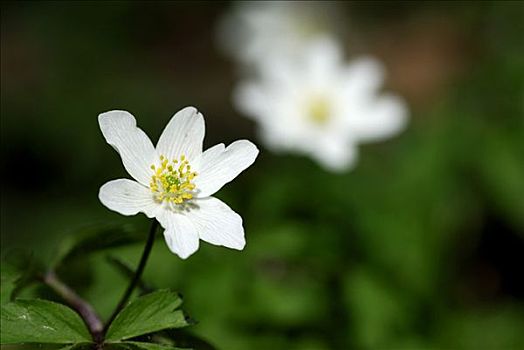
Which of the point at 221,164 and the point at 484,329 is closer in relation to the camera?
the point at 221,164

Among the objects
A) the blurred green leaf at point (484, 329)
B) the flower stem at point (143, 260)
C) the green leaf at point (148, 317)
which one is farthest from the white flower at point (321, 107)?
the green leaf at point (148, 317)

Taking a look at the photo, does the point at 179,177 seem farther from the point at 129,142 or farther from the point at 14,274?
the point at 14,274

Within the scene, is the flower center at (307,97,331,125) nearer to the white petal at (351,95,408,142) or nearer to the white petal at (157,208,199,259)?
the white petal at (351,95,408,142)

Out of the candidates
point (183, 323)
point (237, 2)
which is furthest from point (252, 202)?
point (237, 2)

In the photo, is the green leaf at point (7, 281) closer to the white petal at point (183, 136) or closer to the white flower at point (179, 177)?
the white flower at point (179, 177)

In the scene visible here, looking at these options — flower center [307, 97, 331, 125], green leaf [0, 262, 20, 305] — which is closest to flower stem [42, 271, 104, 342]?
green leaf [0, 262, 20, 305]

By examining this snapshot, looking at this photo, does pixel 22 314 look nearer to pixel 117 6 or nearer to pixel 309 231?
pixel 309 231

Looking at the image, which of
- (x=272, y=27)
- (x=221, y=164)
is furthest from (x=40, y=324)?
(x=272, y=27)
